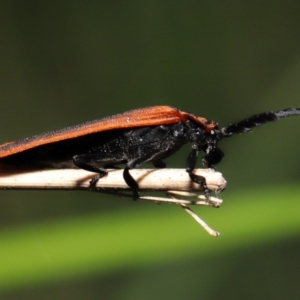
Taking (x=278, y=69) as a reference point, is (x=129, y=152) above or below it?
below

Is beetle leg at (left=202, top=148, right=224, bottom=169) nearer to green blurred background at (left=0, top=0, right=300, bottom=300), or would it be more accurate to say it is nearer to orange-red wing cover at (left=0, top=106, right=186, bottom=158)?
orange-red wing cover at (left=0, top=106, right=186, bottom=158)

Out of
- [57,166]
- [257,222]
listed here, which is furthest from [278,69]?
[57,166]

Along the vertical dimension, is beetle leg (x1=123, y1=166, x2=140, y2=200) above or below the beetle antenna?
below

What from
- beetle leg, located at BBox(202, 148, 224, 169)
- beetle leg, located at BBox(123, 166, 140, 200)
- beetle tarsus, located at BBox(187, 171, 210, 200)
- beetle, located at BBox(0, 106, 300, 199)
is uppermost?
beetle, located at BBox(0, 106, 300, 199)

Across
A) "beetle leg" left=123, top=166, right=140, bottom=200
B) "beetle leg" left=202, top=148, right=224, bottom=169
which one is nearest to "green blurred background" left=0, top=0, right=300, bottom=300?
"beetle leg" left=202, top=148, right=224, bottom=169

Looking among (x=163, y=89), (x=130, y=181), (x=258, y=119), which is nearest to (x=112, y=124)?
(x=130, y=181)

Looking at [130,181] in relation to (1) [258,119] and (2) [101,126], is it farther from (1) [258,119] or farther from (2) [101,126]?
(1) [258,119]

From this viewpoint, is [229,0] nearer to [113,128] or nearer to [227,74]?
[227,74]

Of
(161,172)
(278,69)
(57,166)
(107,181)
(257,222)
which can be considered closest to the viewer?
(161,172)
